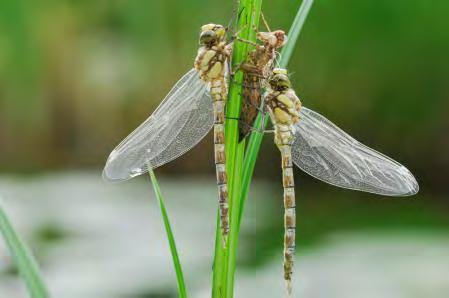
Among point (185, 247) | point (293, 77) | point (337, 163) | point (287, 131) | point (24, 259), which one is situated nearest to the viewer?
point (24, 259)

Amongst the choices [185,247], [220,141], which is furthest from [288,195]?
[185,247]

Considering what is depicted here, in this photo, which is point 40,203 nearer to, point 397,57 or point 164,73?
point 164,73

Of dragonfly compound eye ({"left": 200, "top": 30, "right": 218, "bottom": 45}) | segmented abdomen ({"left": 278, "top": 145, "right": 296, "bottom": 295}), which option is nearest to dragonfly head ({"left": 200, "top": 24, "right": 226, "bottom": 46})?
dragonfly compound eye ({"left": 200, "top": 30, "right": 218, "bottom": 45})

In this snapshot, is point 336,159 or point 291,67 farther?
point 291,67

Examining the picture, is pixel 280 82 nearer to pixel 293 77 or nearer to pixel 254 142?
pixel 254 142

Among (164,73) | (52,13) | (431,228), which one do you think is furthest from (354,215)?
(52,13)

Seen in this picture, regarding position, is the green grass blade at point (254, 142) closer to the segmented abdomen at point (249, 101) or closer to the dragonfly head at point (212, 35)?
the segmented abdomen at point (249, 101)
